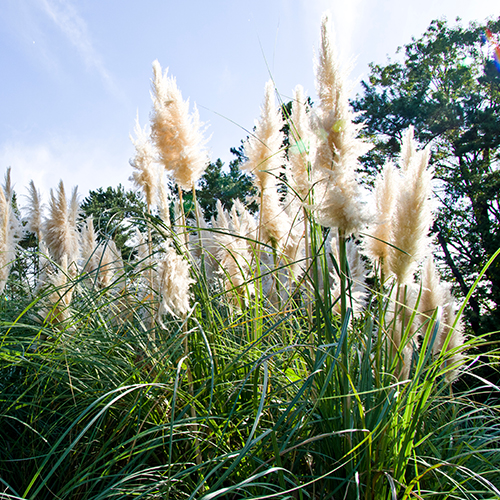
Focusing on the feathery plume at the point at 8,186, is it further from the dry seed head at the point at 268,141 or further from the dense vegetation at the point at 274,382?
the dry seed head at the point at 268,141

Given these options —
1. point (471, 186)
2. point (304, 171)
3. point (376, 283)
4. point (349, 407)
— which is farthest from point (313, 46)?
point (471, 186)

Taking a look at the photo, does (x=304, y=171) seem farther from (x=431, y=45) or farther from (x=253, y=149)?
(x=431, y=45)

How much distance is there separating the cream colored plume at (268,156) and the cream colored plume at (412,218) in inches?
41.5

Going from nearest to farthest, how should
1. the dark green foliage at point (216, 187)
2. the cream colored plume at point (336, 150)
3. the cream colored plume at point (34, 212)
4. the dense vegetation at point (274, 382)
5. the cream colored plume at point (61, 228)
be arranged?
the dense vegetation at point (274, 382) → the cream colored plume at point (336, 150) → the cream colored plume at point (61, 228) → the cream colored plume at point (34, 212) → the dark green foliage at point (216, 187)

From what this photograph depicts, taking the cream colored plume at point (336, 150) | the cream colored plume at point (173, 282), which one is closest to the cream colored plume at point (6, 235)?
the cream colored plume at point (173, 282)

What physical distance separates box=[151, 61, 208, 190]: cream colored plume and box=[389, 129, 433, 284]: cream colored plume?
4.52 feet

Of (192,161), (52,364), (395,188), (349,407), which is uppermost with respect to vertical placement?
(192,161)

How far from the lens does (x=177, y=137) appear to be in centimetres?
262

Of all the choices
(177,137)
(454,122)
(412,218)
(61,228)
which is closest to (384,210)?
(412,218)

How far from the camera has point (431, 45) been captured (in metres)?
21.6

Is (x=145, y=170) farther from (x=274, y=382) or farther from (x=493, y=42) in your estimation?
(x=493, y=42)

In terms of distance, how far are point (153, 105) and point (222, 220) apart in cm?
157

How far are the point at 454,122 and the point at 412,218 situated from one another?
68.7ft

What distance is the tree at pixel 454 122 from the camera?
18.5 metres
